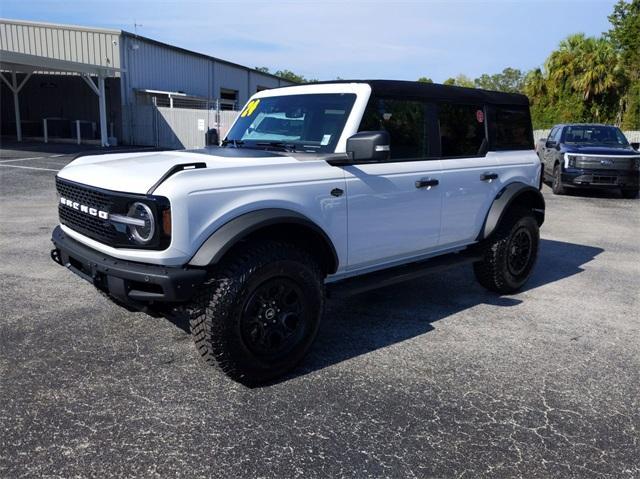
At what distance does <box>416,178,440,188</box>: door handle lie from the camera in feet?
14.0

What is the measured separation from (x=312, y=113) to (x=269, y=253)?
54.7 inches

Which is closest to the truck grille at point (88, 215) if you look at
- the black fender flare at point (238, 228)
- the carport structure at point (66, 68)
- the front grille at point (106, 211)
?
the front grille at point (106, 211)

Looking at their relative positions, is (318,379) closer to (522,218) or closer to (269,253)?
(269,253)

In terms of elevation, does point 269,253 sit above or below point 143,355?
above

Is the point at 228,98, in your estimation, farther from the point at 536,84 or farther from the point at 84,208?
the point at 84,208

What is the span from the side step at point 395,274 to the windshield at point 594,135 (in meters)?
→ 10.1

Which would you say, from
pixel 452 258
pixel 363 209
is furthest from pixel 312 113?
pixel 452 258

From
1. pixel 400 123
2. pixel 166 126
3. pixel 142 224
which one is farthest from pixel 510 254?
pixel 166 126

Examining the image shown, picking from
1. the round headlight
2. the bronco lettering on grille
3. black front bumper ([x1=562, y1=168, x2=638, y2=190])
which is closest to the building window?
black front bumper ([x1=562, y1=168, x2=638, y2=190])

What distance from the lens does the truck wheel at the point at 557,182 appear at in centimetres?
1300

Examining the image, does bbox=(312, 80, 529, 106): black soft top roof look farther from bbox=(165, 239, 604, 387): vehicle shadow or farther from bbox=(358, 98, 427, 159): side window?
bbox=(165, 239, 604, 387): vehicle shadow

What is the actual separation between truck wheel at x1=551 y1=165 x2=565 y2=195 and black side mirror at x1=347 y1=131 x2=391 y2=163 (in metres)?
10.7

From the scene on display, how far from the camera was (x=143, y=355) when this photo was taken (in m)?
3.81

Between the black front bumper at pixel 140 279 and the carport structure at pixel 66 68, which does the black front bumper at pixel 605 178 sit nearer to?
the black front bumper at pixel 140 279
